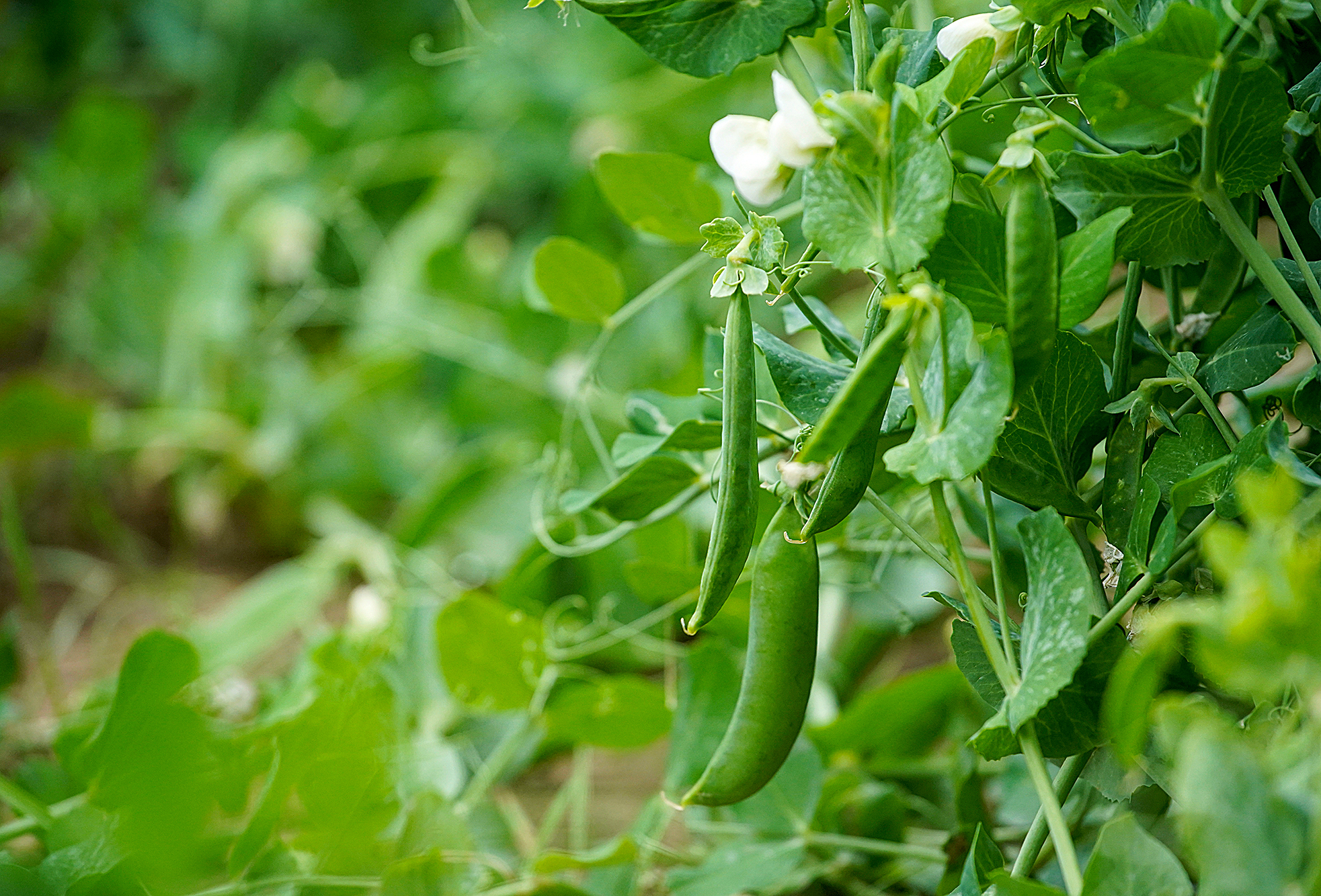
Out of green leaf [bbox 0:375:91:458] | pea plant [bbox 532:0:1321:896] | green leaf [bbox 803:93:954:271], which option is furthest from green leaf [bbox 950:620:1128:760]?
green leaf [bbox 0:375:91:458]

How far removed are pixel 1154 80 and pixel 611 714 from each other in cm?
33

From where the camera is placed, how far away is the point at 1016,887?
0.68 feet

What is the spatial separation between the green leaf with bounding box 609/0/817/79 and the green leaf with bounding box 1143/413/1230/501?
0.14 metres

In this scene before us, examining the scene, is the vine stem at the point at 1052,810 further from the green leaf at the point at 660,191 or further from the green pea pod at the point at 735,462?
the green leaf at the point at 660,191

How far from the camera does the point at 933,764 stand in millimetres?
447

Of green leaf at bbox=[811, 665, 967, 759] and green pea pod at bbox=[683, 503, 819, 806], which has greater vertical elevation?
green pea pod at bbox=[683, 503, 819, 806]

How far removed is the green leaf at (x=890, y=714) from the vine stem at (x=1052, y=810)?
0.23 metres

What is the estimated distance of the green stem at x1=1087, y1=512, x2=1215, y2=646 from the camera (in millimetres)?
226

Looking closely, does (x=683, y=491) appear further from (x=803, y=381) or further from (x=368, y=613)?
(x=368, y=613)

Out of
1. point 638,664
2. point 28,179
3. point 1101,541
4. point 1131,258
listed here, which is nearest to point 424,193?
point 28,179

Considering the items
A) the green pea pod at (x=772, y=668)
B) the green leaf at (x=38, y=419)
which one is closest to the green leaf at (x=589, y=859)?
the green pea pod at (x=772, y=668)

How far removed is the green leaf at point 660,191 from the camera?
0.35m

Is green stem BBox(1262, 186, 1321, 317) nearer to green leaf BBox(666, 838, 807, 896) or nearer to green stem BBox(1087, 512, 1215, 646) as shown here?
green stem BBox(1087, 512, 1215, 646)

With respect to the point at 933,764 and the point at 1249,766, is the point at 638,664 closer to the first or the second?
the point at 933,764
